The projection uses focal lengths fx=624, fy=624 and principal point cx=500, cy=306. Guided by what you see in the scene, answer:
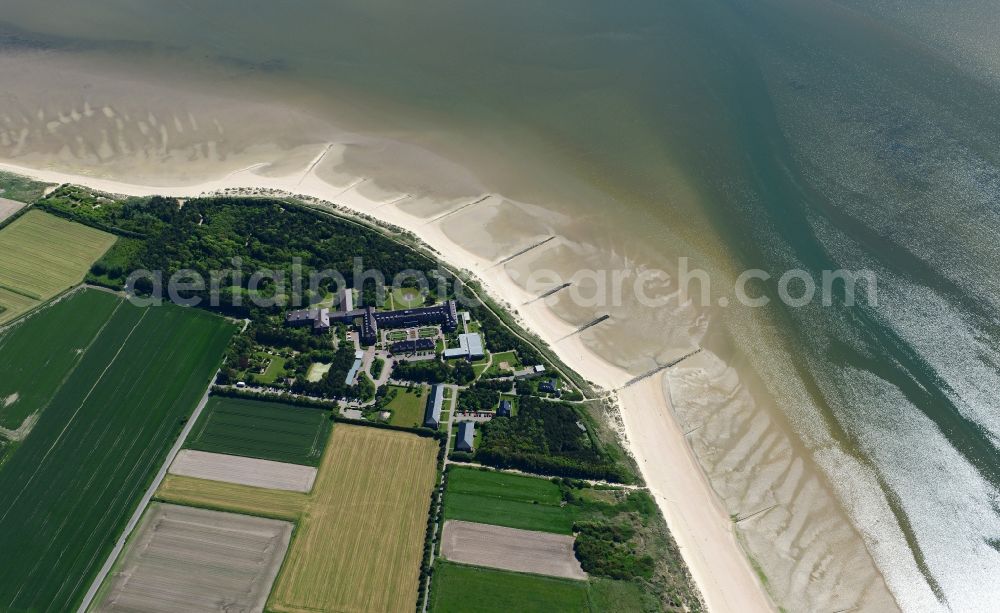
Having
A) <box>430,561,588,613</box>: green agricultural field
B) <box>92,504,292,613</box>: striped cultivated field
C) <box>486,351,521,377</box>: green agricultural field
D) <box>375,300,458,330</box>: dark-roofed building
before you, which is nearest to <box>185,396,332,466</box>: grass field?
<box>92,504,292,613</box>: striped cultivated field

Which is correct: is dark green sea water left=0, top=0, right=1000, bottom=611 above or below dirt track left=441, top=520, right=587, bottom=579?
above

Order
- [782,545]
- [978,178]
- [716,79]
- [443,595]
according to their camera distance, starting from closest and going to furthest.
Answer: [443,595] < [782,545] < [978,178] < [716,79]

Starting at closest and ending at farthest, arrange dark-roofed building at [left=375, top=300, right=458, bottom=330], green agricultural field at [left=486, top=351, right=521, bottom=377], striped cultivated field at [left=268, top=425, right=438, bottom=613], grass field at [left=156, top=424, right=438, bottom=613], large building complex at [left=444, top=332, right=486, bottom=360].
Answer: striped cultivated field at [left=268, top=425, right=438, bottom=613] < grass field at [left=156, top=424, right=438, bottom=613] < green agricultural field at [left=486, top=351, right=521, bottom=377] < large building complex at [left=444, top=332, right=486, bottom=360] < dark-roofed building at [left=375, top=300, right=458, bottom=330]

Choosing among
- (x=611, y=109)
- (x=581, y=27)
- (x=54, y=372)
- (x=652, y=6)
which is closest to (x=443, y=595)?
(x=54, y=372)

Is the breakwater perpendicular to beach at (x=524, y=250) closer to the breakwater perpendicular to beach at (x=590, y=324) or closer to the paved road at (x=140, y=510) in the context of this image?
the breakwater perpendicular to beach at (x=590, y=324)

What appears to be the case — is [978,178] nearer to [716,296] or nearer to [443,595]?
[716,296]

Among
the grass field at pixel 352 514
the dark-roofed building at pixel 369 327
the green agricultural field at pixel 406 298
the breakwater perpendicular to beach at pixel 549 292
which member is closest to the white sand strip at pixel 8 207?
the grass field at pixel 352 514

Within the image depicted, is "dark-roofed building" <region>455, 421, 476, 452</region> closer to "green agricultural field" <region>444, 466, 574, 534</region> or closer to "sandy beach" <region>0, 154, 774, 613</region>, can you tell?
"green agricultural field" <region>444, 466, 574, 534</region>

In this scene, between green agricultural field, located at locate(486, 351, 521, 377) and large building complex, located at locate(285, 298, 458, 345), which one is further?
large building complex, located at locate(285, 298, 458, 345)
